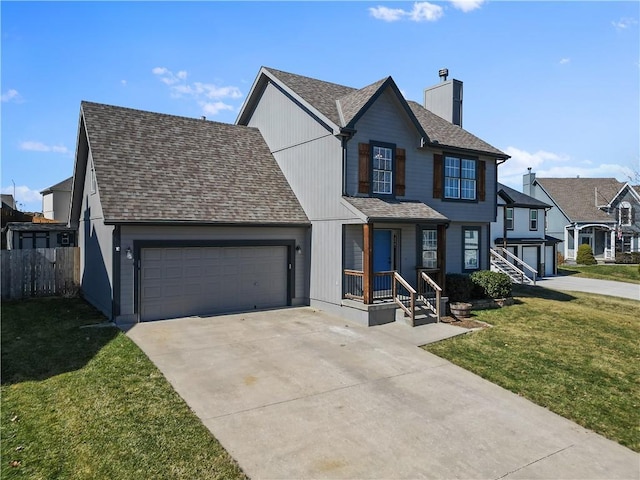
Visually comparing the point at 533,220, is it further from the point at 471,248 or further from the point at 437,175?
the point at 437,175

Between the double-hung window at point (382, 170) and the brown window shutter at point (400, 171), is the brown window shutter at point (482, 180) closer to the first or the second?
the brown window shutter at point (400, 171)

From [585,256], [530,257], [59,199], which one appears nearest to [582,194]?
[585,256]

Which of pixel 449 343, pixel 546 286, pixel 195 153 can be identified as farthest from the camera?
pixel 546 286

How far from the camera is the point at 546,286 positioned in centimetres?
2320

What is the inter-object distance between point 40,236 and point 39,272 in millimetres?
12116

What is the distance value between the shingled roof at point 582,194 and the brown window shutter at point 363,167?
3273cm

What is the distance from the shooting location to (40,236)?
26312mm

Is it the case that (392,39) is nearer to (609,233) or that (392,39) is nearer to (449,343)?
(449,343)

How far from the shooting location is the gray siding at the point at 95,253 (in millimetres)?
12820

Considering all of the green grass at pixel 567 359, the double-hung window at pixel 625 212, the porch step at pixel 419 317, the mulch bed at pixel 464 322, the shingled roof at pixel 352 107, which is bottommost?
the green grass at pixel 567 359

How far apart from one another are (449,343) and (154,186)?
1017 cm

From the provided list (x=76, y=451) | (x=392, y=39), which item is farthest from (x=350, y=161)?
(x=76, y=451)

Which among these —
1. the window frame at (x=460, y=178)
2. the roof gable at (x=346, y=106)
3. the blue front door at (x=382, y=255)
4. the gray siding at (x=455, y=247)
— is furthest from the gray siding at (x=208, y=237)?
the gray siding at (x=455, y=247)

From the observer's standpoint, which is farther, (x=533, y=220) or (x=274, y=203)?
(x=533, y=220)
